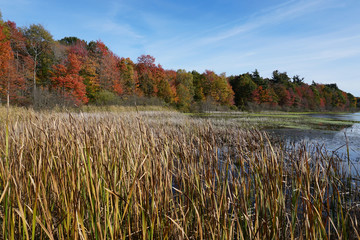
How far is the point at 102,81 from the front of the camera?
2675 cm

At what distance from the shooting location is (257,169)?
199 cm

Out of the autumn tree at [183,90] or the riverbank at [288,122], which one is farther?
the autumn tree at [183,90]

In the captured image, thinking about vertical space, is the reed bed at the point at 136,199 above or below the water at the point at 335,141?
above

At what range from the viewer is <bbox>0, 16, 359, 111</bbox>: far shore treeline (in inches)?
746

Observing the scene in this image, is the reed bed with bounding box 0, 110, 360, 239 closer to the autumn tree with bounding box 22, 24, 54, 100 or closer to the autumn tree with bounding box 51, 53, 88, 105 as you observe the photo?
the autumn tree with bounding box 51, 53, 88, 105

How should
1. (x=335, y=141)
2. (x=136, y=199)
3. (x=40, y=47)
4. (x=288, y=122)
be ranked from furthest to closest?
(x=40, y=47), (x=288, y=122), (x=335, y=141), (x=136, y=199)

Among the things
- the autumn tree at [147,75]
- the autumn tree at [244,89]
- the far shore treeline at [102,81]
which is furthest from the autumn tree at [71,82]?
the autumn tree at [244,89]

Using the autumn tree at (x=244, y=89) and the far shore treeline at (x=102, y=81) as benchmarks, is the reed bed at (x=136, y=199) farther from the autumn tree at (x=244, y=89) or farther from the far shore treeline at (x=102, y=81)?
the autumn tree at (x=244, y=89)

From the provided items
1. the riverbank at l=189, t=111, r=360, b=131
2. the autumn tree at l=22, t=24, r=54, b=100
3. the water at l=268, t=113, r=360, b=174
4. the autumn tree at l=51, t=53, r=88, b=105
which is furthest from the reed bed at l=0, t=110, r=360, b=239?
the autumn tree at l=22, t=24, r=54, b=100

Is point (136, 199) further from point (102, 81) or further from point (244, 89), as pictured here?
point (244, 89)

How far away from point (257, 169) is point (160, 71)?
36.3 meters

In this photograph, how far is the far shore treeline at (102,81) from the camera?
1894 centimetres

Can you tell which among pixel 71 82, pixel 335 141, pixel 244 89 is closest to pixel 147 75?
pixel 71 82

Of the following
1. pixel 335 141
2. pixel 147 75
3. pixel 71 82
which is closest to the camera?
pixel 335 141
